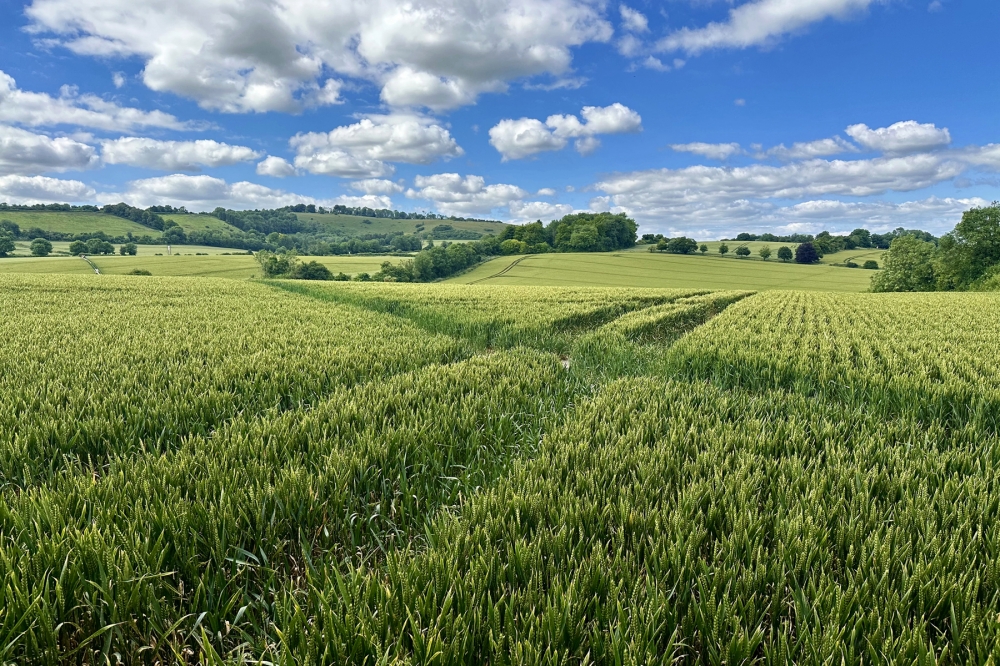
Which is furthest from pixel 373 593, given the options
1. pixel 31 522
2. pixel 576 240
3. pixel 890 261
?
pixel 576 240

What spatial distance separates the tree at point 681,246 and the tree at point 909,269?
43.5 metres

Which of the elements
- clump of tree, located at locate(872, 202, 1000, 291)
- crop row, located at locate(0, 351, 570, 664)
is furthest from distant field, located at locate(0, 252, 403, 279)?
clump of tree, located at locate(872, 202, 1000, 291)

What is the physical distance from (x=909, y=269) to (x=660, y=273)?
3237cm

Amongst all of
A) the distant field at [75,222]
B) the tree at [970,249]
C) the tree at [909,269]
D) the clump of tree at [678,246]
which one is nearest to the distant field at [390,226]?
the distant field at [75,222]

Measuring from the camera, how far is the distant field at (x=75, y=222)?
112 m

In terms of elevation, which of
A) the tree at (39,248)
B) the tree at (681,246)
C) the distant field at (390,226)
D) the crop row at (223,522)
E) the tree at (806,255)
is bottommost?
the crop row at (223,522)

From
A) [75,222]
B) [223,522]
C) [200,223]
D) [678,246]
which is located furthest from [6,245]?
[678,246]

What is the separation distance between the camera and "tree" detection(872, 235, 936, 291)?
205 ft

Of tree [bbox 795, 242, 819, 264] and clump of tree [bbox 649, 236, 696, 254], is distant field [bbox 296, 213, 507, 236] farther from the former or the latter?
tree [bbox 795, 242, 819, 264]

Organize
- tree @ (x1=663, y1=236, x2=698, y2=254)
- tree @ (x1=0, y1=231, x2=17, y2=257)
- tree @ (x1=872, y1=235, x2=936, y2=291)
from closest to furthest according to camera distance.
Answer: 1. tree @ (x1=872, y1=235, x2=936, y2=291)
2. tree @ (x1=0, y1=231, x2=17, y2=257)
3. tree @ (x1=663, y1=236, x2=698, y2=254)

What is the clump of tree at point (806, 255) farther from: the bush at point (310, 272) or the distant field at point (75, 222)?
the distant field at point (75, 222)

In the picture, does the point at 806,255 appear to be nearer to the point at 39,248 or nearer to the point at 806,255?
the point at 806,255

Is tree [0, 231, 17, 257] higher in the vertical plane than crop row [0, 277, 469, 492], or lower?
higher

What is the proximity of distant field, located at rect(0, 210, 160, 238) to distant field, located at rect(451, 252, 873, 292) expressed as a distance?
10137 centimetres
